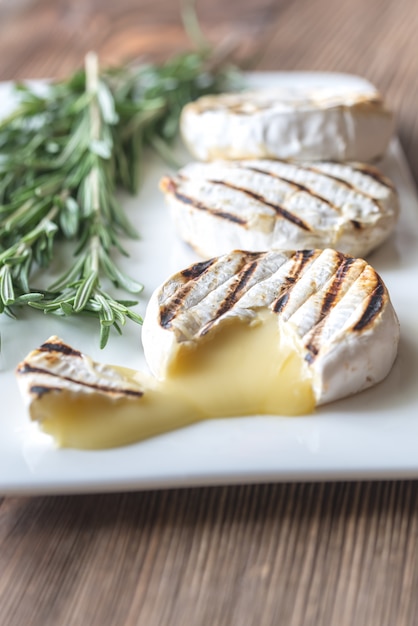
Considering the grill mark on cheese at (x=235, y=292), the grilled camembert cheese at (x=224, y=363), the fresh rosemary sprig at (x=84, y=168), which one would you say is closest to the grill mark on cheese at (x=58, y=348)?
the grilled camembert cheese at (x=224, y=363)

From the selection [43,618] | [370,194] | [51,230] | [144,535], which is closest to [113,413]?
[144,535]

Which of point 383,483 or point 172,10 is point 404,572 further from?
point 172,10

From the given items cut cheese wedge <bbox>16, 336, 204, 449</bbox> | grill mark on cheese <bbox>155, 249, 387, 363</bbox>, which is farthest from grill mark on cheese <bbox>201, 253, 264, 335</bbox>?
cut cheese wedge <bbox>16, 336, 204, 449</bbox>

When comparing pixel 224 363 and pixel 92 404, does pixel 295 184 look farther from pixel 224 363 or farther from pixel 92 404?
pixel 92 404

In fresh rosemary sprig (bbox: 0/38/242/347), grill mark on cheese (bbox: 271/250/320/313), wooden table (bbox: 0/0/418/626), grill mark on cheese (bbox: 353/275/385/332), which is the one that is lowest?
wooden table (bbox: 0/0/418/626)

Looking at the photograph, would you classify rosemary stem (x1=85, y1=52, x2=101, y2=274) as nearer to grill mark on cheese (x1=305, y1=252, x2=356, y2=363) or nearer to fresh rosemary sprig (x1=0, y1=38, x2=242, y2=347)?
fresh rosemary sprig (x1=0, y1=38, x2=242, y2=347)

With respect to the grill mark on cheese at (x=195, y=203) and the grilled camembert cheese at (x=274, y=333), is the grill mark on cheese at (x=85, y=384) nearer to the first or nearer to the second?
the grilled camembert cheese at (x=274, y=333)
